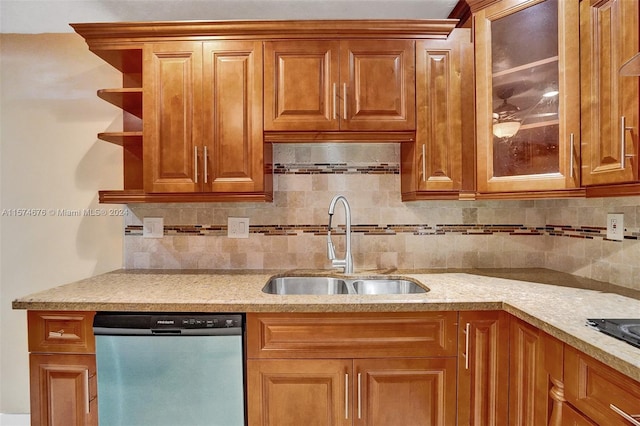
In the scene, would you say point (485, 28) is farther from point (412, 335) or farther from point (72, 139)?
point (72, 139)

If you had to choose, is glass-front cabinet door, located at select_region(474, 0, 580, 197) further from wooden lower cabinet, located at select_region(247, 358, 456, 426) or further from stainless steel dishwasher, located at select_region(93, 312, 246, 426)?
stainless steel dishwasher, located at select_region(93, 312, 246, 426)

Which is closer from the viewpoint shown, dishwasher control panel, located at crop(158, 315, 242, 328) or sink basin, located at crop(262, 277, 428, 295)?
dishwasher control panel, located at crop(158, 315, 242, 328)

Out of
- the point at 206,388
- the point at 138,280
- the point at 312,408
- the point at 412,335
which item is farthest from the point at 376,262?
the point at 138,280

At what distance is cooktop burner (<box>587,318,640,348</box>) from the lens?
961mm

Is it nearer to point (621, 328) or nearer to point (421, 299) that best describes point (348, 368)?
point (421, 299)

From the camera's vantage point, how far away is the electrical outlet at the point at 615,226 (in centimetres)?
160

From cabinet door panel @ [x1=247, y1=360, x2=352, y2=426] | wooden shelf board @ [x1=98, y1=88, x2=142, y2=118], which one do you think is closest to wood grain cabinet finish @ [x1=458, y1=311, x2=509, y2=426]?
cabinet door panel @ [x1=247, y1=360, x2=352, y2=426]

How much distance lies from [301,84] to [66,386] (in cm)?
165

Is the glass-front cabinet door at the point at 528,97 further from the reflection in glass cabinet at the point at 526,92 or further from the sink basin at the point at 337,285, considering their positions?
the sink basin at the point at 337,285

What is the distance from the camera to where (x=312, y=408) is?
144cm

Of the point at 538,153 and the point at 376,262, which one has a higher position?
the point at 538,153

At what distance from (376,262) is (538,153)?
99cm

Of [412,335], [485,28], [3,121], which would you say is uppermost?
[485,28]

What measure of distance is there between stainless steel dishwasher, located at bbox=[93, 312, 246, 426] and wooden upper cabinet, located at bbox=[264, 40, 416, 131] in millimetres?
997
